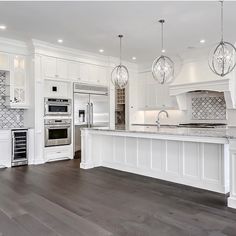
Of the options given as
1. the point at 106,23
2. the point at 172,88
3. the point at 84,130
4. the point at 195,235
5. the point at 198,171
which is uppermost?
the point at 106,23

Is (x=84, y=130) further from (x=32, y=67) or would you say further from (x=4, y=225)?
(x=4, y=225)

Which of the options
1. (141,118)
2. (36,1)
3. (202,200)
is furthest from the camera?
(141,118)

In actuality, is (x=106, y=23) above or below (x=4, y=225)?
above

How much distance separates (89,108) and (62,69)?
1299 mm

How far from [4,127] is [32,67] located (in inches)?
63.5

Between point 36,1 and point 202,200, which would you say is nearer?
point 202,200

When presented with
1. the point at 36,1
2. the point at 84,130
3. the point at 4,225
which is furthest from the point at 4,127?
the point at 4,225

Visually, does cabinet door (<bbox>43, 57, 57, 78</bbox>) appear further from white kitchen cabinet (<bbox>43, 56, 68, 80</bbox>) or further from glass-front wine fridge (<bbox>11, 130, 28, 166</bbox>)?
glass-front wine fridge (<bbox>11, 130, 28, 166</bbox>)

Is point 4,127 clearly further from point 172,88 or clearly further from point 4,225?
point 172,88

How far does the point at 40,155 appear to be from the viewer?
230 inches

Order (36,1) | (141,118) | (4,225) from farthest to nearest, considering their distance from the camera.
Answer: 1. (141,118)
2. (36,1)
3. (4,225)

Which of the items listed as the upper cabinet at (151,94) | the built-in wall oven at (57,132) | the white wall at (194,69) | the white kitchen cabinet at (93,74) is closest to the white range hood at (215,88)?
the white wall at (194,69)

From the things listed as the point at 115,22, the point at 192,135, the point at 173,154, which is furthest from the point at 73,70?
the point at 192,135

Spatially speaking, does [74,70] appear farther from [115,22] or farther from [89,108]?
[115,22]
